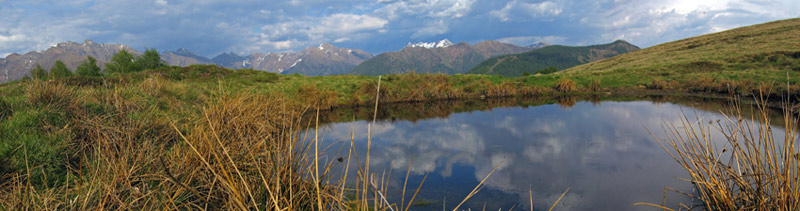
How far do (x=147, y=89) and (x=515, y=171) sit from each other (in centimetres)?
1146

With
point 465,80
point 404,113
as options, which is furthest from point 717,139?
point 465,80

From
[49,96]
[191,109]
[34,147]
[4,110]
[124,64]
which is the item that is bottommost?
[34,147]

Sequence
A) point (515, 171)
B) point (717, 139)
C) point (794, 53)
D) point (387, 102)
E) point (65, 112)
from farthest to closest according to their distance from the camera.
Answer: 1. point (794, 53)
2. point (387, 102)
3. point (717, 139)
4. point (515, 171)
5. point (65, 112)

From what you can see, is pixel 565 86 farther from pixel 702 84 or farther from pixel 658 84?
pixel 702 84

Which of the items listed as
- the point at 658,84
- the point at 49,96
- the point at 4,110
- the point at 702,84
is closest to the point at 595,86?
the point at 658,84

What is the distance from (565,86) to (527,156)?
23124 mm

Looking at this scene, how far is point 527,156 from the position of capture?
10.1m

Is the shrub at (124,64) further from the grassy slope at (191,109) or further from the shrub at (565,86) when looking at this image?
the shrub at (565,86)

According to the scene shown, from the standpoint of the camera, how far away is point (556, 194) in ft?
23.5

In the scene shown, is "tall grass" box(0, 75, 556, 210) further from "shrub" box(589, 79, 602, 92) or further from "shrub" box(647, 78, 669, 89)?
"shrub" box(647, 78, 669, 89)

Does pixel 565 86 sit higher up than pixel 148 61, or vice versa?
pixel 148 61

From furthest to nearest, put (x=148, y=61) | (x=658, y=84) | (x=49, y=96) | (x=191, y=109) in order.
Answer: (x=148, y=61)
(x=658, y=84)
(x=191, y=109)
(x=49, y=96)

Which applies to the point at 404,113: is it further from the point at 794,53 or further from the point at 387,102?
the point at 794,53

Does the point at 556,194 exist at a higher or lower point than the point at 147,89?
lower
